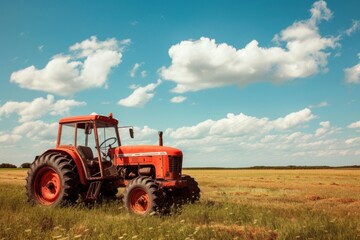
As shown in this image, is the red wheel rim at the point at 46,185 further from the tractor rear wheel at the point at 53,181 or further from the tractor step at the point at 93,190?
the tractor step at the point at 93,190

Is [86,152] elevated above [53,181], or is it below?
above

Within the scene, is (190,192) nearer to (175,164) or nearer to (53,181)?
(175,164)

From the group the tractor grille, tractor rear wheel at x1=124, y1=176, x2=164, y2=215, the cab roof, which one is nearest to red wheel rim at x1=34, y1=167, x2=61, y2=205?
the cab roof

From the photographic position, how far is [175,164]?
10.0 metres

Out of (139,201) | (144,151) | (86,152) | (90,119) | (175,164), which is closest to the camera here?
(139,201)

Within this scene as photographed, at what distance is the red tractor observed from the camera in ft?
32.5

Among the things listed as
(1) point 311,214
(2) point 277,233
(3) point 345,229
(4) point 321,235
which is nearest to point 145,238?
(2) point 277,233

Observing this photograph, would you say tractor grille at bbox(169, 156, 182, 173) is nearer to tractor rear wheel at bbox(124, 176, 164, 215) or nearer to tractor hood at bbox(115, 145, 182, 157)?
tractor hood at bbox(115, 145, 182, 157)

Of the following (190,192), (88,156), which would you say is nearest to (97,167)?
(88,156)

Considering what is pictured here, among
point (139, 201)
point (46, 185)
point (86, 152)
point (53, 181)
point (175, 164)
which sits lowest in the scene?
point (139, 201)

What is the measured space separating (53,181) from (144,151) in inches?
105

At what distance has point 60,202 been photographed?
387 inches

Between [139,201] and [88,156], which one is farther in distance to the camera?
[88,156]

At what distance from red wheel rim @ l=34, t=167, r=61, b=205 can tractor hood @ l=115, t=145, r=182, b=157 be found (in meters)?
1.84
